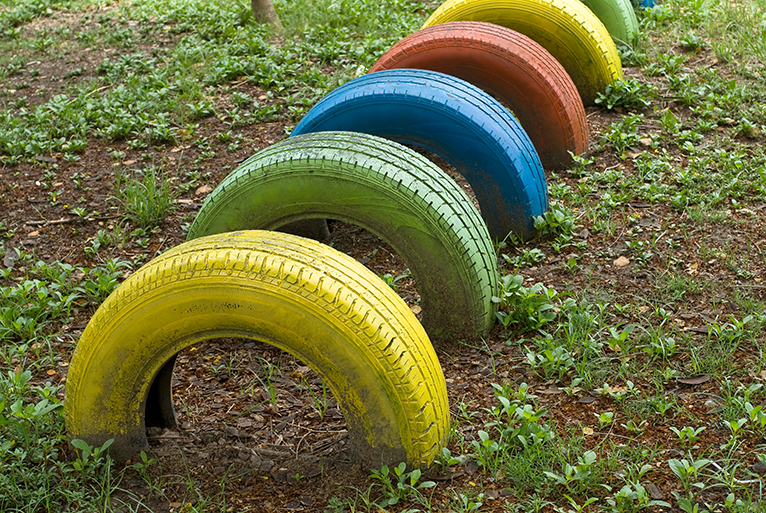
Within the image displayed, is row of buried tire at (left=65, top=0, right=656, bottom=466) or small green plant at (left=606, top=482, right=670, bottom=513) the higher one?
row of buried tire at (left=65, top=0, right=656, bottom=466)

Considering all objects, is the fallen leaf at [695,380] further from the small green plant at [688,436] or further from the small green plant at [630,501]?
the small green plant at [630,501]

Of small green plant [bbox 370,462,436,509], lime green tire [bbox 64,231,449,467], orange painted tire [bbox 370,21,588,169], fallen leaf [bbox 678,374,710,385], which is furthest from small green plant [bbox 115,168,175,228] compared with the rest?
fallen leaf [bbox 678,374,710,385]

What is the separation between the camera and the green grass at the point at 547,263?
2.87m

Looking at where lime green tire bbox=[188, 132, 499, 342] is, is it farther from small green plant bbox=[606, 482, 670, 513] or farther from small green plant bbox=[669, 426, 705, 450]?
small green plant bbox=[606, 482, 670, 513]

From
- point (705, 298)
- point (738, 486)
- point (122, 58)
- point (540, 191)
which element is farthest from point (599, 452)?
point (122, 58)

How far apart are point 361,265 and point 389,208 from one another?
0.65 metres

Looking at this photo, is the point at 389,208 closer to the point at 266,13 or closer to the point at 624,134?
the point at 624,134

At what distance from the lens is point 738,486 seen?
8.98 ft

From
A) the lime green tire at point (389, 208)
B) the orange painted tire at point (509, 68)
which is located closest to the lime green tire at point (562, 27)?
the orange painted tire at point (509, 68)

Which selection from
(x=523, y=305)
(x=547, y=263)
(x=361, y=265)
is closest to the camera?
(x=361, y=265)

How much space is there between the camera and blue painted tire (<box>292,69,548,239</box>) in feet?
13.6

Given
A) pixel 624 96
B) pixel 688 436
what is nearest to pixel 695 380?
pixel 688 436

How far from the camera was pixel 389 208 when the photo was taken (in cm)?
347

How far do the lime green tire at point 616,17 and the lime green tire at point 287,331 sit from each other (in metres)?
5.11
